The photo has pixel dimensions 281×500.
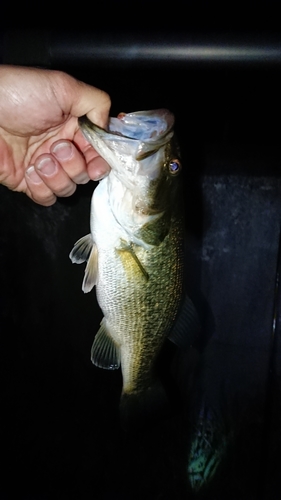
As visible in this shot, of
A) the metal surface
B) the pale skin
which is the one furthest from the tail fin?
the metal surface

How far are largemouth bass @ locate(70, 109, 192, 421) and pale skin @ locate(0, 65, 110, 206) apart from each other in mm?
110

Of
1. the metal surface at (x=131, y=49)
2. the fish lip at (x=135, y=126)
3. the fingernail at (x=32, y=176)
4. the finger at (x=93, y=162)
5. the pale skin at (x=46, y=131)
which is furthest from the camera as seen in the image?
the metal surface at (x=131, y=49)

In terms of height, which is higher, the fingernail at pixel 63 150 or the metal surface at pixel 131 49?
the metal surface at pixel 131 49

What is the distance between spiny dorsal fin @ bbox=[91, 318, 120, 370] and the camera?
3.86 feet

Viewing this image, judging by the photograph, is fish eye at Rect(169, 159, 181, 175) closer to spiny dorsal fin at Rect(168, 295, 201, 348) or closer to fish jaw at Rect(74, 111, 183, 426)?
fish jaw at Rect(74, 111, 183, 426)

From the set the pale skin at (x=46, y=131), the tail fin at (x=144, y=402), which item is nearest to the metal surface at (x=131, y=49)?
A: the pale skin at (x=46, y=131)

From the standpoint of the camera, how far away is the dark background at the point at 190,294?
5.28 ft

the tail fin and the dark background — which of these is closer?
the tail fin

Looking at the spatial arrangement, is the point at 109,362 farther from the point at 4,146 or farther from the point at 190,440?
the point at 190,440

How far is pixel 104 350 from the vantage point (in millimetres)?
1183

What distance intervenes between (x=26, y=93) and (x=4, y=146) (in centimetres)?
25

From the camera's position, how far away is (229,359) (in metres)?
2.07

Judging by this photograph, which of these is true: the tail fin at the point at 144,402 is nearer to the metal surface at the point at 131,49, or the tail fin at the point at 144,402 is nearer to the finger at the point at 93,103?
the finger at the point at 93,103

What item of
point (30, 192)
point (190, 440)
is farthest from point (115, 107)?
point (190, 440)
